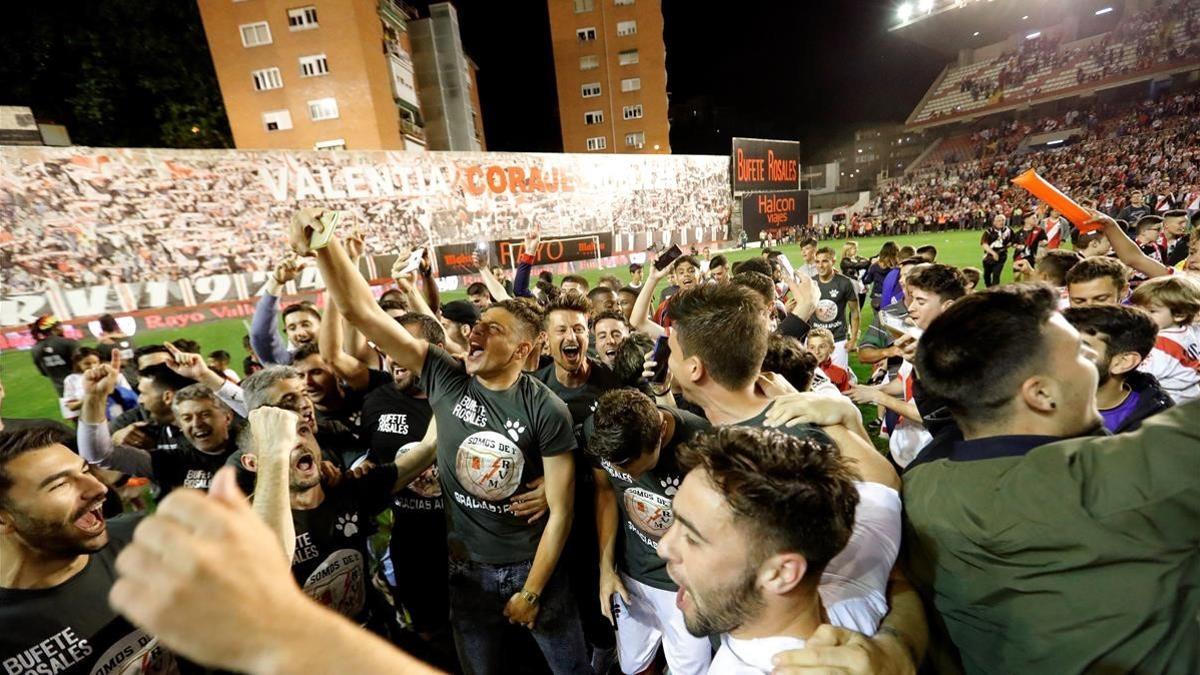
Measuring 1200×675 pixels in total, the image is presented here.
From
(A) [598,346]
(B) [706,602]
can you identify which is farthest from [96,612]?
(A) [598,346]

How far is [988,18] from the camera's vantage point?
42531 millimetres

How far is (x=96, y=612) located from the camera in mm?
1730

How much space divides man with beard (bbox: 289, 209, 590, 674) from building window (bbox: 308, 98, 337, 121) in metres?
30.1

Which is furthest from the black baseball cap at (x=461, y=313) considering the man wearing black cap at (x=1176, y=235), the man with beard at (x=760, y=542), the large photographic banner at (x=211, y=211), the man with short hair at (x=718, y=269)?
the large photographic banner at (x=211, y=211)

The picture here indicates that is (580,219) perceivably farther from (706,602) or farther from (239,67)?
(706,602)

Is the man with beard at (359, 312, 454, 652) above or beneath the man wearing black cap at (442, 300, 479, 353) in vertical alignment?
beneath

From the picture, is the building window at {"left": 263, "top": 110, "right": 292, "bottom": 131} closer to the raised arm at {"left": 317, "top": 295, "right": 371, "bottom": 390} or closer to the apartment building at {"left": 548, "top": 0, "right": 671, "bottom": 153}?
the apartment building at {"left": 548, "top": 0, "right": 671, "bottom": 153}

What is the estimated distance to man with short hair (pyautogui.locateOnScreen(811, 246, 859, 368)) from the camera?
21.7ft

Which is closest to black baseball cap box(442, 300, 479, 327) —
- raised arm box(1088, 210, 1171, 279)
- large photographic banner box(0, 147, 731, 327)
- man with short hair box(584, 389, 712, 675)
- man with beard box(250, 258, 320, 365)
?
man with beard box(250, 258, 320, 365)

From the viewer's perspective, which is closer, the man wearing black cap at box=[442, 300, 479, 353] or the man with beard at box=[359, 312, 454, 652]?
the man with beard at box=[359, 312, 454, 652]

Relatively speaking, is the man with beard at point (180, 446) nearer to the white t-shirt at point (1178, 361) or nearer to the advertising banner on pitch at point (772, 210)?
the white t-shirt at point (1178, 361)

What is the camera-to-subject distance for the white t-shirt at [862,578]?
52.8 inches

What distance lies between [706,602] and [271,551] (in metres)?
1.04

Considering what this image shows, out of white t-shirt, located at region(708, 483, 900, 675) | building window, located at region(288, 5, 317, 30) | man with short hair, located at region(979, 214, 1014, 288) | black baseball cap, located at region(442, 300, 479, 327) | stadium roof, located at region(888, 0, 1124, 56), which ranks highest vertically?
stadium roof, located at region(888, 0, 1124, 56)
